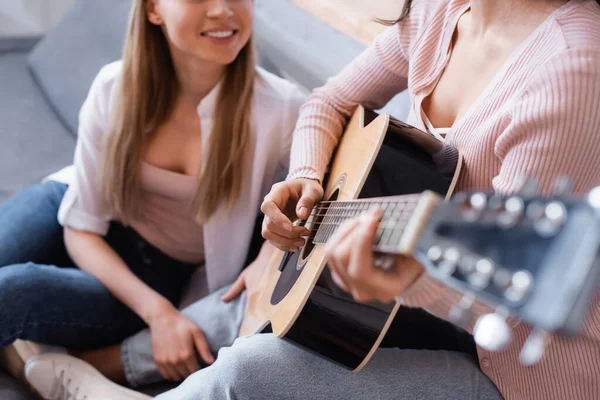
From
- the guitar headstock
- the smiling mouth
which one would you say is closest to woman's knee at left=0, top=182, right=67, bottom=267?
the smiling mouth

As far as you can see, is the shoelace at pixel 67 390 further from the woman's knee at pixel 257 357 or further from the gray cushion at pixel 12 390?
the woman's knee at pixel 257 357

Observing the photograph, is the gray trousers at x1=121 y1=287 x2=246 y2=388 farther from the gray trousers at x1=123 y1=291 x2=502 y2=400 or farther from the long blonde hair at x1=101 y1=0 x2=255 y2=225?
the gray trousers at x1=123 y1=291 x2=502 y2=400

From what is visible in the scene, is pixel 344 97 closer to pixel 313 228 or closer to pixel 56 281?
pixel 313 228

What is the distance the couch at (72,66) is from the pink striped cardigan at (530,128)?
0.53 m

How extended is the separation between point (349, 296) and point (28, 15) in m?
2.26

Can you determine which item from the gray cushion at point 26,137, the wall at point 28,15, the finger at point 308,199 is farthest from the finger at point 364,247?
the wall at point 28,15

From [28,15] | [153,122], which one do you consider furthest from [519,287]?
[28,15]

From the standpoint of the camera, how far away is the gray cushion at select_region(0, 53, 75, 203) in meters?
1.78

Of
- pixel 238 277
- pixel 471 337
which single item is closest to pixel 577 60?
pixel 471 337

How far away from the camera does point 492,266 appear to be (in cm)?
51

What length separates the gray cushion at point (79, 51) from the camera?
77.0 inches

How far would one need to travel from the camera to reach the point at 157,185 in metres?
1.31

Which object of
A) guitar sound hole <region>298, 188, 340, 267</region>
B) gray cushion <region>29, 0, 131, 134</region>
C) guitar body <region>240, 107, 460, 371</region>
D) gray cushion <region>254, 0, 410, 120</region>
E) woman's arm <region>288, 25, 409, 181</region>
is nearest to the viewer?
guitar body <region>240, 107, 460, 371</region>

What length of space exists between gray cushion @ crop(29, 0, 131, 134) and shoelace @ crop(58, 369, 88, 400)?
0.92 metres
